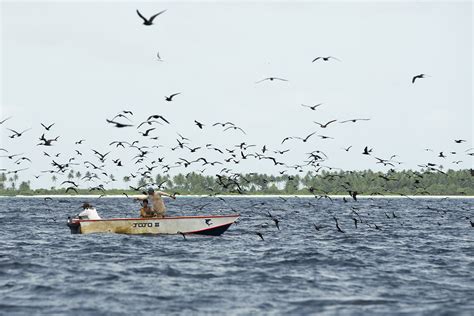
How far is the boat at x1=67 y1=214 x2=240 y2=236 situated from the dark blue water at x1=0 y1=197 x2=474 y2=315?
24.7 inches

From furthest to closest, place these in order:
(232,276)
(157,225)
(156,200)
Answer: (157,225) < (156,200) < (232,276)

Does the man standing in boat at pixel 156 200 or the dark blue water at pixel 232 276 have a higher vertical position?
the man standing in boat at pixel 156 200

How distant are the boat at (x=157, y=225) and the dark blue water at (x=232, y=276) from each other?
24.7 inches

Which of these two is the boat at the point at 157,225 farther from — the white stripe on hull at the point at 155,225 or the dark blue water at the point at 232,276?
the dark blue water at the point at 232,276

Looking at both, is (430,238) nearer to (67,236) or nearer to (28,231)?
(67,236)

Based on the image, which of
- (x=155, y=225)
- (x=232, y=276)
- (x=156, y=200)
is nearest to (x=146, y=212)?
(x=155, y=225)

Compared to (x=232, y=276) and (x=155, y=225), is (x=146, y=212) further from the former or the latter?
(x=232, y=276)

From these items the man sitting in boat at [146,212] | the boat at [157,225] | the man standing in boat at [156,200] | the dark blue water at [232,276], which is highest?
the man standing in boat at [156,200]

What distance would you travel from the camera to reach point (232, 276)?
26.2 metres

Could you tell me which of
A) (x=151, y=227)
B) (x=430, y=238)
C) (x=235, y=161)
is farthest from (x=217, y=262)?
(x=430, y=238)

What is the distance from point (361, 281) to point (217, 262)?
701 cm

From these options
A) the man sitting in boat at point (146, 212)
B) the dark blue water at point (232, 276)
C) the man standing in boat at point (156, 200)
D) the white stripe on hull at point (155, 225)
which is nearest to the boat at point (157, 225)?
the white stripe on hull at point (155, 225)

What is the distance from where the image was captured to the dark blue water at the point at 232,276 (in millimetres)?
20750

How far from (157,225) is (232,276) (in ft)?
53.6
